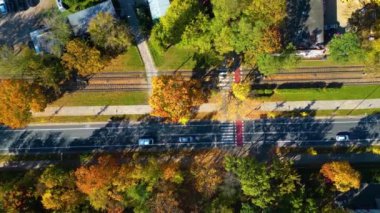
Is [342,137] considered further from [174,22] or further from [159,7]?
[159,7]

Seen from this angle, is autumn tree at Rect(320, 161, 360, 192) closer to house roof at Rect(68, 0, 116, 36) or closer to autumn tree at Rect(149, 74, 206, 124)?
autumn tree at Rect(149, 74, 206, 124)

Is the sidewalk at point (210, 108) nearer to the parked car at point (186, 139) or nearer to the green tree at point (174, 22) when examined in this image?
the parked car at point (186, 139)

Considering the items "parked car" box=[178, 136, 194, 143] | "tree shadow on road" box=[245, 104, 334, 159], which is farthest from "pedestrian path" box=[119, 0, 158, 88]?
"tree shadow on road" box=[245, 104, 334, 159]

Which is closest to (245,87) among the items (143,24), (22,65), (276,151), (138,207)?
(276,151)

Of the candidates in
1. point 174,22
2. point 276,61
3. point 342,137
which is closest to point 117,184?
point 174,22

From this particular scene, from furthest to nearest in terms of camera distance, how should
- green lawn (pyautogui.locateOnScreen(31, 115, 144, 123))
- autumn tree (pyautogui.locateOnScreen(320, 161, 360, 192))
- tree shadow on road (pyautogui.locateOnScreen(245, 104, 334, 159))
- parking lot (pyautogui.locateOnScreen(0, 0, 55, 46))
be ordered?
tree shadow on road (pyautogui.locateOnScreen(245, 104, 334, 159))
green lawn (pyautogui.locateOnScreen(31, 115, 144, 123))
parking lot (pyautogui.locateOnScreen(0, 0, 55, 46))
autumn tree (pyautogui.locateOnScreen(320, 161, 360, 192))

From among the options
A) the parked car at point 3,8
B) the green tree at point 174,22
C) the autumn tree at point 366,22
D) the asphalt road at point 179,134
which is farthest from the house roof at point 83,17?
the autumn tree at point 366,22
